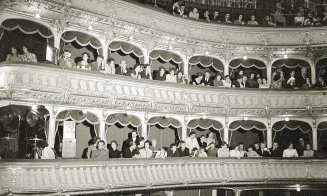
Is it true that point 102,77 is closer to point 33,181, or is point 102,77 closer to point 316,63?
point 33,181

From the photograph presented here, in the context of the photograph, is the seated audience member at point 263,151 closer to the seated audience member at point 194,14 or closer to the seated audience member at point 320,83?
the seated audience member at point 320,83

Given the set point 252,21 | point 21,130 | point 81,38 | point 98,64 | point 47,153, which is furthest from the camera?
point 252,21

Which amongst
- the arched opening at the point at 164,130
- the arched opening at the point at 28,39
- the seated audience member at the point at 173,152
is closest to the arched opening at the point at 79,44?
the arched opening at the point at 28,39

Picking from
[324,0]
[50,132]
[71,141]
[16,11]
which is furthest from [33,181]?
[324,0]

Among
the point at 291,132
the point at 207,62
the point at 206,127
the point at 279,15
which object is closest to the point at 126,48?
the point at 207,62

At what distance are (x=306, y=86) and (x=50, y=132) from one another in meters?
12.1

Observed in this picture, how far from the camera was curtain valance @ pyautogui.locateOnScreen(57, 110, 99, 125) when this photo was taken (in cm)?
1586

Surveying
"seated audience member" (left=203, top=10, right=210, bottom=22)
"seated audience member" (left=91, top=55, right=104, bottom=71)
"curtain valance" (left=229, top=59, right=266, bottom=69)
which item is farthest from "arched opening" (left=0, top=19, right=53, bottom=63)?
"curtain valance" (left=229, top=59, right=266, bottom=69)

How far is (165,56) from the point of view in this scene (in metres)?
20.4

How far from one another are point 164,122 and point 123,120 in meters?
2.24

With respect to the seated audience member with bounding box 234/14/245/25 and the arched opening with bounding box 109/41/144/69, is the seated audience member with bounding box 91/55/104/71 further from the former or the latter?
the seated audience member with bounding box 234/14/245/25

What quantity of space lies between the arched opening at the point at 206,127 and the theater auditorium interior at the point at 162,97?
0.18 feet

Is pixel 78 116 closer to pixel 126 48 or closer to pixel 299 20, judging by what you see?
pixel 126 48

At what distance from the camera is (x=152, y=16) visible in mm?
18609
